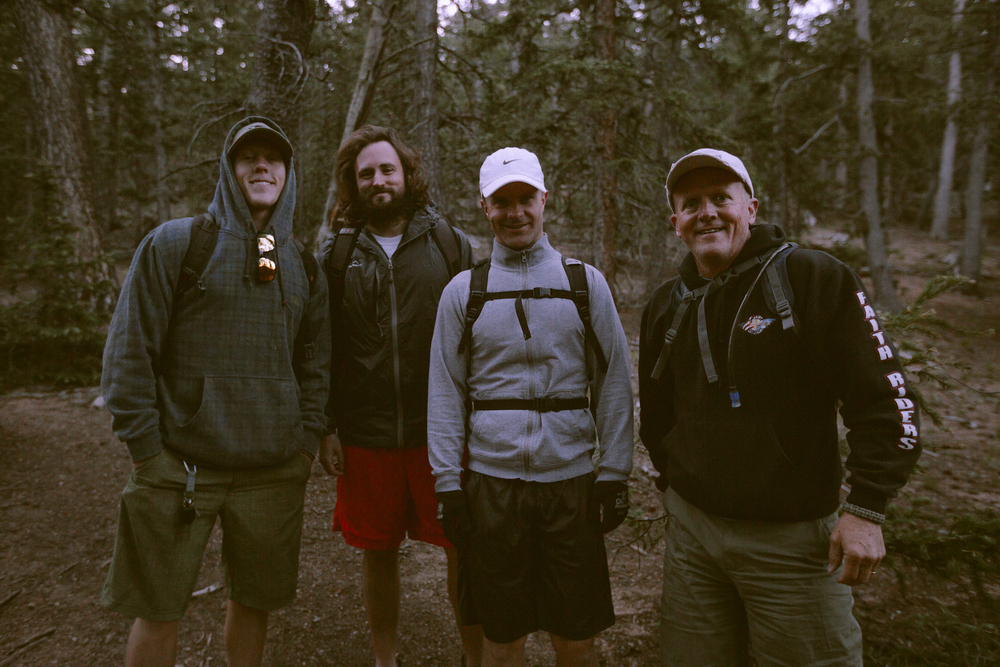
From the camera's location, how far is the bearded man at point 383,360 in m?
3.19

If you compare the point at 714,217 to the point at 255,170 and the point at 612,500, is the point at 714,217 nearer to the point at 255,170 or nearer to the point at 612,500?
the point at 612,500

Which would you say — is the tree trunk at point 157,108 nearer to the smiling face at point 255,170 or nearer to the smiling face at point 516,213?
the smiling face at point 255,170

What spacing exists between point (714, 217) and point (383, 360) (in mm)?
1882

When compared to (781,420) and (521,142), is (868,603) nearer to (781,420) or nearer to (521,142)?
(781,420)

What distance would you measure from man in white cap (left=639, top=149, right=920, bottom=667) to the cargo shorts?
192 cm

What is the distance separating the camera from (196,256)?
271 cm

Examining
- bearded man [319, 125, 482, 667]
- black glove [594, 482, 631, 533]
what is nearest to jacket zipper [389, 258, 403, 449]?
bearded man [319, 125, 482, 667]

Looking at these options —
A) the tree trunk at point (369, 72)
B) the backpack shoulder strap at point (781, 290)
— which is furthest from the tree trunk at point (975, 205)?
the backpack shoulder strap at point (781, 290)

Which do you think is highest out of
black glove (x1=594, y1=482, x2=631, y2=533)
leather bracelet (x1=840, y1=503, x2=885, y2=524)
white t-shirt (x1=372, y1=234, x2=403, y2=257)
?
white t-shirt (x1=372, y1=234, x2=403, y2=257)

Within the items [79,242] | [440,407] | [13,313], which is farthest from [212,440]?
[79,242]

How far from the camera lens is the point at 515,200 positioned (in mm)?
2709

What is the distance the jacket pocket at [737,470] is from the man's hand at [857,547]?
17cm

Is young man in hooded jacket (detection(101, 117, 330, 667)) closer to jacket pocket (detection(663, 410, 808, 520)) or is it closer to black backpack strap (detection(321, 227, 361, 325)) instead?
black backpack strap (detection(321, 227, 361, 325))

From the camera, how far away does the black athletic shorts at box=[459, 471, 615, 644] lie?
99.5 inches
